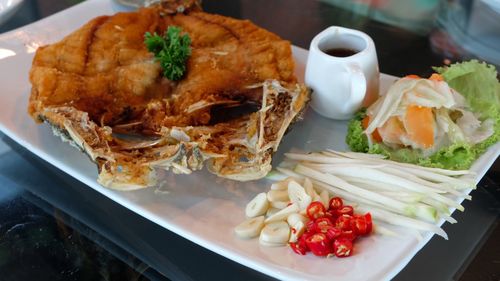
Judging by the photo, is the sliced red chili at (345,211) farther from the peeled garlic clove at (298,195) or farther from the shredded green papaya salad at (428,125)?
the shredded green papaya salad at (428,125)

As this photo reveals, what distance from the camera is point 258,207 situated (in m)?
1.99

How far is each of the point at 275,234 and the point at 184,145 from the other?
0.43 metres

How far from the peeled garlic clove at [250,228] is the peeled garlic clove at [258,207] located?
1.9 inches

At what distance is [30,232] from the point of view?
2.17m

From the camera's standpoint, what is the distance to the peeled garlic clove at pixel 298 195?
6.35ft

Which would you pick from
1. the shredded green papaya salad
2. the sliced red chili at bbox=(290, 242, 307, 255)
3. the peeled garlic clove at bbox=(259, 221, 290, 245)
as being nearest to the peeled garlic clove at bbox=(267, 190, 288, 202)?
the peeled garlic clove at bbox=(259, 221, 290, 245)

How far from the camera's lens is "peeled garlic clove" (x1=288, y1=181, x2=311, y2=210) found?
6.35 feet

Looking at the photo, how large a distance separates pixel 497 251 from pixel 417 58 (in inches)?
51.1

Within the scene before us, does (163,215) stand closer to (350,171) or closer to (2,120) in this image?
(350,171)

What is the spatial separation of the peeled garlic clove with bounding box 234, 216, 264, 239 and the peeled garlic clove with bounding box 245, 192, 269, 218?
0.16 feet

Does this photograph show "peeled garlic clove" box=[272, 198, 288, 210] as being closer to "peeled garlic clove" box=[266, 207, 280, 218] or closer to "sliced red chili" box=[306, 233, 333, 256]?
"peeled garlic clove" box=[266, 207, 280, 218]

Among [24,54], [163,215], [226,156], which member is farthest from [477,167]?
[24,54]

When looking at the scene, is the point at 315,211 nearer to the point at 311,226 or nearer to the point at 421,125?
the point at 311,226

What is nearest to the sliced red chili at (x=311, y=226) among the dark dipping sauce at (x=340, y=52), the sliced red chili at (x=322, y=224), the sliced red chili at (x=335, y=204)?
the sliced red chili at (x=322, y=224)
